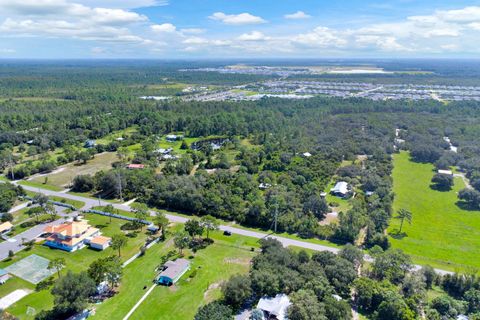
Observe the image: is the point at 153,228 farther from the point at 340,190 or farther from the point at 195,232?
the point at 340,190

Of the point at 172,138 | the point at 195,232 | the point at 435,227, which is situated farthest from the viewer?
the point at 172,138

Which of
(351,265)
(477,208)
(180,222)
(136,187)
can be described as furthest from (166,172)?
(477,208)

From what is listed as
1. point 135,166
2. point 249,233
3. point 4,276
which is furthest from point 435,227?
point 135,166

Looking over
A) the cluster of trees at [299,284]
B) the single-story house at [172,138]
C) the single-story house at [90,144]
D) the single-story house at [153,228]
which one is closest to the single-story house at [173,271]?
the cluster of trees at [299,284]

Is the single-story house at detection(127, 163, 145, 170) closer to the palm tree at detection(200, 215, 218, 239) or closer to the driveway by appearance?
the driveway

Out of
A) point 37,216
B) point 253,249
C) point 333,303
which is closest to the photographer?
point 333,303

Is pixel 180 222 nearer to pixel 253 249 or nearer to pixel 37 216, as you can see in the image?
pixel 253 249
